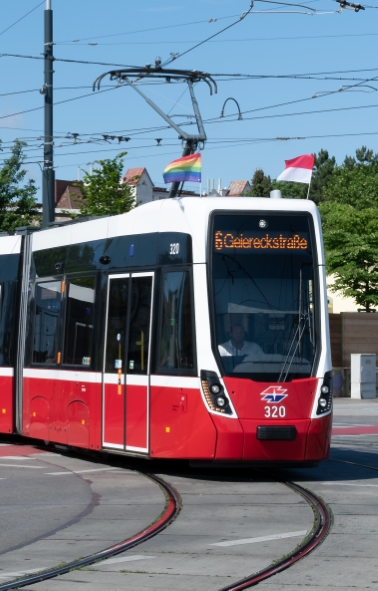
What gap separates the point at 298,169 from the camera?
50.8ft

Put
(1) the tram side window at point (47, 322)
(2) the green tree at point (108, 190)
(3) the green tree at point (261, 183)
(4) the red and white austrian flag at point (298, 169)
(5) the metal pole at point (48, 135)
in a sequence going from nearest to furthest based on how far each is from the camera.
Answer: (4) the red and white austrian flag at point (298, 169), (1) the tram side window at point (47, 322), (5) the metal pole at point (48, 135), (2) the green tree at point (108, 190), (3) the green tree at point (261, 183)

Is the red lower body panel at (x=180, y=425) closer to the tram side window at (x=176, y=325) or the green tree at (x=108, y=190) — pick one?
the tram side window at (x=176, y=325)

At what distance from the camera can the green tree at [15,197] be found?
37.2 m

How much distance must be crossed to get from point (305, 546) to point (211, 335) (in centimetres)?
429

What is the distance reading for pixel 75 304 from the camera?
1527cm

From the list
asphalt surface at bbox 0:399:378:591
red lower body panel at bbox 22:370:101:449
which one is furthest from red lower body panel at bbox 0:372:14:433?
asphalt surface at bbox 0:399:378:591

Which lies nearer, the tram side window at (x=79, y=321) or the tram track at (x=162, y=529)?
the tram track at (x=162, y=529)

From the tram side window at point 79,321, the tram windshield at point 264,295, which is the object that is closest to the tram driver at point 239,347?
the tram windshield at point 264,295

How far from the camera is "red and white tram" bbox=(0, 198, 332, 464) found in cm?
1262

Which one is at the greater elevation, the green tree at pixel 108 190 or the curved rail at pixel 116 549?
the green tree at pixel 108 190

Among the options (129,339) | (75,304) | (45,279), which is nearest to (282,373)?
(129,339)

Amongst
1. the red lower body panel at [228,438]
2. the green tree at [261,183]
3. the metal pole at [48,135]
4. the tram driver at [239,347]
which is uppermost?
the green tree at [261,183]

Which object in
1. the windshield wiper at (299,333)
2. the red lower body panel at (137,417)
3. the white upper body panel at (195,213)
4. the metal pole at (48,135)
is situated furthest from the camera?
the metal pole at (48,135)

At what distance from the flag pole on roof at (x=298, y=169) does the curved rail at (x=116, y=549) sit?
5.28 m
